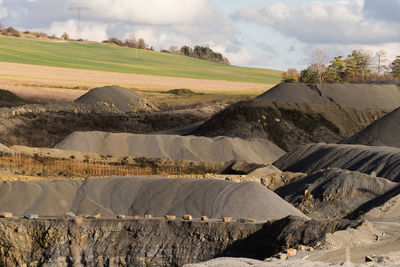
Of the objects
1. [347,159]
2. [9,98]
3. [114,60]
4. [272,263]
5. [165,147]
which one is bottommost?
[165,147]

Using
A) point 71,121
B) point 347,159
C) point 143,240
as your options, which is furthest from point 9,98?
point 143,240

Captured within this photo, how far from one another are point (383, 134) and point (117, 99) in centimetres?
2325

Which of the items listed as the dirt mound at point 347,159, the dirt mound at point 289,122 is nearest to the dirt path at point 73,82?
the dirt mound at point 289,122

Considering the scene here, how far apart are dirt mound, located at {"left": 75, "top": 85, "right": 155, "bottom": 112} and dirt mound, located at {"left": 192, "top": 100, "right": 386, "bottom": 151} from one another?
11101 millimetres

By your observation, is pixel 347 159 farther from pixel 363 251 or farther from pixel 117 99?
pixel 117 99

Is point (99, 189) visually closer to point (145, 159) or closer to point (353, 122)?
point (145, 159)

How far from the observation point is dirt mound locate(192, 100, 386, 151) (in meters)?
33.5

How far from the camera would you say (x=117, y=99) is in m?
46.5

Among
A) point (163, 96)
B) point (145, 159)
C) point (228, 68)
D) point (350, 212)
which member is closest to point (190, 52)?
point (228, 68)

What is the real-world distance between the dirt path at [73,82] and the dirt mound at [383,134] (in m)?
30.1

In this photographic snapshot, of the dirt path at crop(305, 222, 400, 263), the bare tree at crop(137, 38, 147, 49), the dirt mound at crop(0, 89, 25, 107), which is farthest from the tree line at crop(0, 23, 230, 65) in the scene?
the dirt path at crop(305, 222, 400, 263)

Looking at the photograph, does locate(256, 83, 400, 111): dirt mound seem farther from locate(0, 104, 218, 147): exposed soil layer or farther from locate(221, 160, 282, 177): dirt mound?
locate(221, 160, 282, 177): dirt mound

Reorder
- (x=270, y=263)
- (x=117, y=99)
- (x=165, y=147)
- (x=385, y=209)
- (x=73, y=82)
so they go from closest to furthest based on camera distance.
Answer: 1. (x=270, y=263)
2. (x=385, y=209)
3. (x=165, y=147)
4. (x=117, y=99)
5. (x=73, y=82)

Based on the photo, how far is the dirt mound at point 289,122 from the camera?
3350 cm
